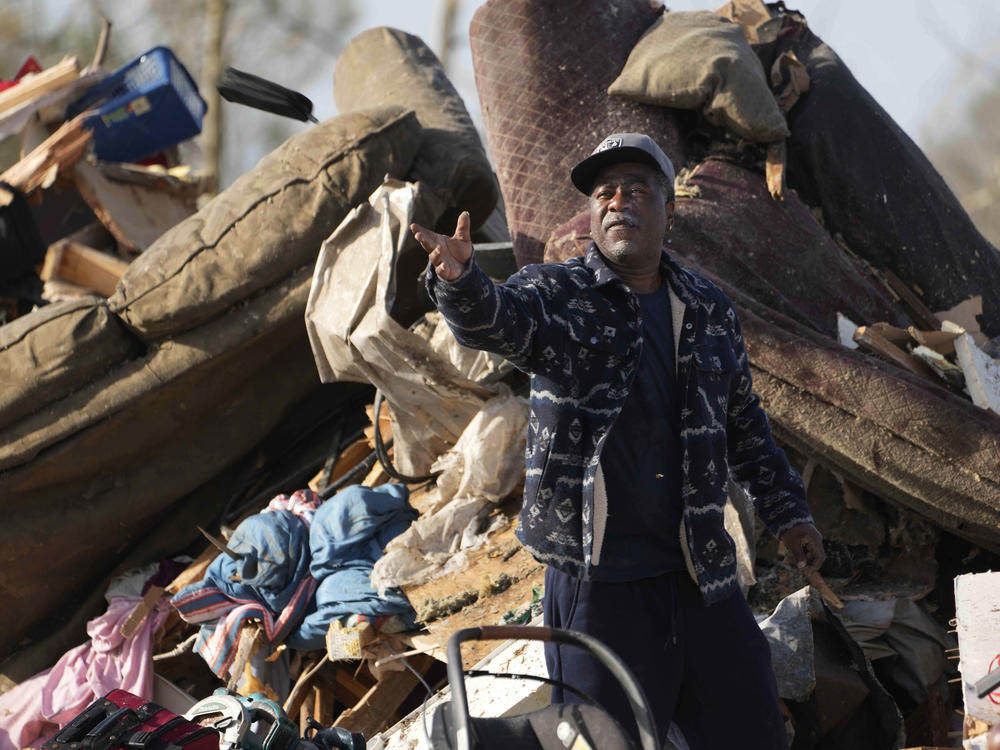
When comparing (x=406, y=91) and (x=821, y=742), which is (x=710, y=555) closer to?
(x=821, y=742)

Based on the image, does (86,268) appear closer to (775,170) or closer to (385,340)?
(385,340)

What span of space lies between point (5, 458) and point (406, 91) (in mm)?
2636

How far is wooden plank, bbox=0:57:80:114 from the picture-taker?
21.5 feet

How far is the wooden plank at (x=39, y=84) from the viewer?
656 cm

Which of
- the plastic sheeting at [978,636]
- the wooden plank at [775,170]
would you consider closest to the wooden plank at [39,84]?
the wooden plank at [775,170]

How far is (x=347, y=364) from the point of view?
3.91 meters

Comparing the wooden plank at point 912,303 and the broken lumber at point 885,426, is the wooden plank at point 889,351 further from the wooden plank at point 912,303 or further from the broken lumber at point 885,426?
the wooden plank at point 912,303

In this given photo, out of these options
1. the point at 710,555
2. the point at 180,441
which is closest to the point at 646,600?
the point at 710,555

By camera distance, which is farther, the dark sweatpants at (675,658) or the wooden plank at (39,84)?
the wooden plank at (39,84)

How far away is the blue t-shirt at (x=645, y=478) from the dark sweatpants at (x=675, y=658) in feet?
0.16

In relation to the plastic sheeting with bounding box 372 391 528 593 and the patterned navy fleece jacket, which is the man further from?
the plastic sheeting with bounding box 372 391 528 593

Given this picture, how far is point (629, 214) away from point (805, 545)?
0.92 m

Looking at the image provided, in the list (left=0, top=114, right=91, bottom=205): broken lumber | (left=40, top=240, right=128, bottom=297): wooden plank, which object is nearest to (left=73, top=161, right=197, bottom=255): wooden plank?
(left=0, top=114, right=91, bottom=205): broken lumber

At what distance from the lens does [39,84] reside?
665 cm
